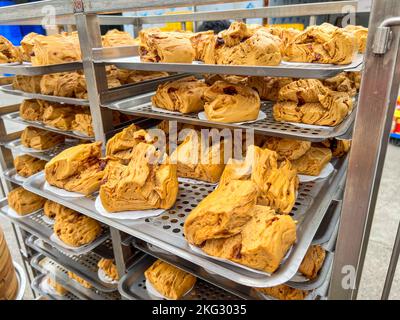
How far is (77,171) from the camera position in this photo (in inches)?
48.4

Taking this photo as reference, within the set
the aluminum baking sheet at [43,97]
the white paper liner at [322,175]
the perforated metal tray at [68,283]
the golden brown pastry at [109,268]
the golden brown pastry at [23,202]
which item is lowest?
the perforated metal tray at [68,283]

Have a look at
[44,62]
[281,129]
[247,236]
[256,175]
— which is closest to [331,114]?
[281,129]

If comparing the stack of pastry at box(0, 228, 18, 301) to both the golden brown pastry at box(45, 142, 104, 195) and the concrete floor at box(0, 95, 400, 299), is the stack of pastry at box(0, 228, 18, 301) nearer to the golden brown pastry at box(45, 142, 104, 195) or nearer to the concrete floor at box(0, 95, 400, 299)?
the golden brown pastry at box(45, 142, 104, 195)

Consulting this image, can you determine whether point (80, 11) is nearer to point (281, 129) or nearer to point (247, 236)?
point (281, 129)

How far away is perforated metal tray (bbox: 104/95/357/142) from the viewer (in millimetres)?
926

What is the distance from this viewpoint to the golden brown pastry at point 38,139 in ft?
5.82

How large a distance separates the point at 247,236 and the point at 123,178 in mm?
485

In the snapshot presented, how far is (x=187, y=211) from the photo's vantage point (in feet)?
3.49

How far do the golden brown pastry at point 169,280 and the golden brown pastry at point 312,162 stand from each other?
0.69m

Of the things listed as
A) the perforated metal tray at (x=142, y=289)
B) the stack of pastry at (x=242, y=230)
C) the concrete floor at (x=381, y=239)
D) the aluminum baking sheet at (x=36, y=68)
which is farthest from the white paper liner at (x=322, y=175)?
the concrete floor at (x=381, y=239)

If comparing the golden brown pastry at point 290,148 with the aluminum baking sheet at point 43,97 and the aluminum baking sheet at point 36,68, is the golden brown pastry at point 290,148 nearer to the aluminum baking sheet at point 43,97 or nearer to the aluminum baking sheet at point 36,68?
the aluminum baking sheet at point 43,97

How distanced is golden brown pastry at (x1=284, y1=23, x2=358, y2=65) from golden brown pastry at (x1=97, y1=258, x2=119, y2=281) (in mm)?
1399

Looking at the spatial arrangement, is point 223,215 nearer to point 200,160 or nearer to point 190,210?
point 190,210

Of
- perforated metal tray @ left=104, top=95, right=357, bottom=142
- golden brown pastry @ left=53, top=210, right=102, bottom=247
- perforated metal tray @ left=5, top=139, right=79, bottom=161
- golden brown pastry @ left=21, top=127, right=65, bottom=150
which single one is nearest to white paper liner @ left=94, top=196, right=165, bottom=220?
perforated metal tray @ left=104, top=95, right=357, bottom=142
